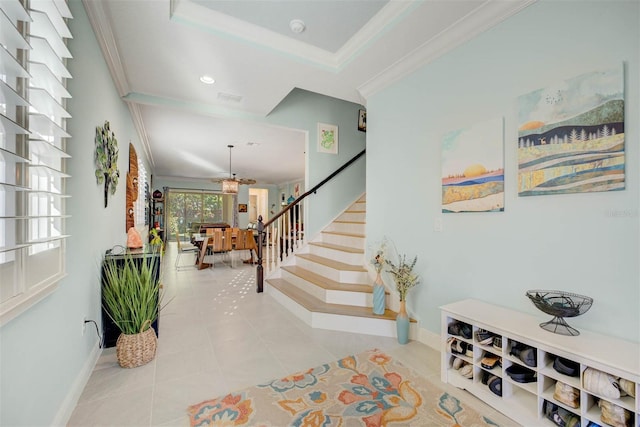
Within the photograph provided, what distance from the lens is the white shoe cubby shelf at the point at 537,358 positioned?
4.00 ft

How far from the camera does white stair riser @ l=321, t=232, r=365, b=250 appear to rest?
146 inches

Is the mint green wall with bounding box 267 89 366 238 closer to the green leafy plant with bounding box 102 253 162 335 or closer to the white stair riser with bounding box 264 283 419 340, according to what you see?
the white stair riser with bounding box 264 283 419 340

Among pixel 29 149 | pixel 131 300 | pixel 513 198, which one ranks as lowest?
pixel 131 300

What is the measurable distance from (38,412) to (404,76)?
3.38 m

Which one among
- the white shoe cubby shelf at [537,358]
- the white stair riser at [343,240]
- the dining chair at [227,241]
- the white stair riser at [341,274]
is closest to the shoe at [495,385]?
the white shoe cubby shelf at [537,358]

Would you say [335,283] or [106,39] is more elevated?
[106,39]

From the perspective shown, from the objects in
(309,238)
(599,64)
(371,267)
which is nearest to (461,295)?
(371,267)

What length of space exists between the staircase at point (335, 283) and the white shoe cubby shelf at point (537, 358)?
2.54 feet

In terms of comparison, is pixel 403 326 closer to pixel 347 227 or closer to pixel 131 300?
pixel 347 227

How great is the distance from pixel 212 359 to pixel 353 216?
2.90m

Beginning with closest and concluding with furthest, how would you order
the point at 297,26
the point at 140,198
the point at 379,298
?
1. the point at 297,26
2. the point at 379,298
3. the point at 140,198

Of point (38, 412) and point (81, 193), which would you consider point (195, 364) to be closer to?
point (38, 412)

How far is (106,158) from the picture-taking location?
7.80 feet

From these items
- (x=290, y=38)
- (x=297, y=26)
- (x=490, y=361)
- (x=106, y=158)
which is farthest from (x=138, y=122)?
(x=490, y=361)
